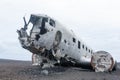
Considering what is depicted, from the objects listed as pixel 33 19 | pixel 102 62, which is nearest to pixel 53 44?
pixel 33 19

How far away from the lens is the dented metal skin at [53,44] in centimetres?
2542

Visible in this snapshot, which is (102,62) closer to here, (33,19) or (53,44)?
(53,44)

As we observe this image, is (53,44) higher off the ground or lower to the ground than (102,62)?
higher

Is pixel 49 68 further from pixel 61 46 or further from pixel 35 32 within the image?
pixel 35 32

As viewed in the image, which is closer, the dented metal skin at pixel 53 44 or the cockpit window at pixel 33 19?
the dented metal skin at pixel 53 44

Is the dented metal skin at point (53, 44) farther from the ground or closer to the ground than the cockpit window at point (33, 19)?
closer to the ground

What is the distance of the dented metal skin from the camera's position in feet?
83.4

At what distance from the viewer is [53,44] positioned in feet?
86.2

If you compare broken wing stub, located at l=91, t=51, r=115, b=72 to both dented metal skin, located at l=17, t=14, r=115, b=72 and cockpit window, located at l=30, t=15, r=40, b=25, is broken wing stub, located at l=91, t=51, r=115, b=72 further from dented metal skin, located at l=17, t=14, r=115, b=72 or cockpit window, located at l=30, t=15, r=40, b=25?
cockpit window, located at l=30, t=15, r=40, b=25

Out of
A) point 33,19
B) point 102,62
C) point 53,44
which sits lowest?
point 102,62

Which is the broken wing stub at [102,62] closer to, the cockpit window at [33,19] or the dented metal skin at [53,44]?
the dented metal skin at [53,44]

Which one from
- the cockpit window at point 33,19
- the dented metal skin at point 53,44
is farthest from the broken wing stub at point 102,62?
the cockpit window at point 33,19

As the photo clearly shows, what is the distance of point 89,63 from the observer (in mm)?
30375

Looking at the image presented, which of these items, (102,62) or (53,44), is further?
(102,62)
